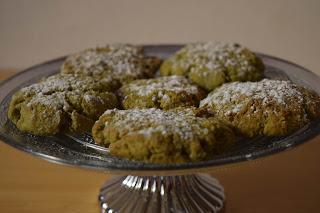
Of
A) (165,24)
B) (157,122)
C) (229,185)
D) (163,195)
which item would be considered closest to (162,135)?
(157,122)

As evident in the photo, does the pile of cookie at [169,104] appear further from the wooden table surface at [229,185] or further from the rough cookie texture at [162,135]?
the wooden table surface at [229,185]

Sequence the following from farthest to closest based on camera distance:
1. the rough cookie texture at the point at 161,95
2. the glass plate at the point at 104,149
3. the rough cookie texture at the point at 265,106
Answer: the rough cookie texture at the point at 161,95 → the rough cookie texture at the point at 265,106 → the glass plate at the point at 104,149

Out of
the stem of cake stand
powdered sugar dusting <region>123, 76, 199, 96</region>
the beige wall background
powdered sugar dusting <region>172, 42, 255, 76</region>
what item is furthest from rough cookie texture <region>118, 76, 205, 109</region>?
the beige wall background

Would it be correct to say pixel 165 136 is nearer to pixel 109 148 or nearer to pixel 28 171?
pixel 109 148

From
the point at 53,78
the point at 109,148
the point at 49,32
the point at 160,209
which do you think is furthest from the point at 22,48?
the point at 109,148

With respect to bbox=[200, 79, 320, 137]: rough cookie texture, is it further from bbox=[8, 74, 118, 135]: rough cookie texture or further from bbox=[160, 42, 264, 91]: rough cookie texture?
bbox=[8, 74, 118, 135]: rough cookie texture

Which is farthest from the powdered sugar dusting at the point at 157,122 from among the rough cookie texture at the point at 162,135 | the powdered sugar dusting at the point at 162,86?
the powdered sugar dusting at the point at 162,86
